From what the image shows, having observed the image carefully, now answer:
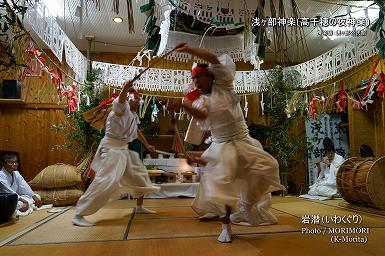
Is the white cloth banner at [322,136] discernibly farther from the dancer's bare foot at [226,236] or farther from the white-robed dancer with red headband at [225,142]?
the dancer's bare foot at [226,236]

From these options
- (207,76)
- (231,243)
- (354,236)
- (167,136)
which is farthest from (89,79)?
(354,236)

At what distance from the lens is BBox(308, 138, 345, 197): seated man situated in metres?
5.46

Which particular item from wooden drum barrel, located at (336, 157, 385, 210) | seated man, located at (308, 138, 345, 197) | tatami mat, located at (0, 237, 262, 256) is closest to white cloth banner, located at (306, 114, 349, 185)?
seated man, located at (308, 138, 345, 197)

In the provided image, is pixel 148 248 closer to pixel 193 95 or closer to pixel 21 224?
pixel 193 95

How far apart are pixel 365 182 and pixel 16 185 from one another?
14.3 feet

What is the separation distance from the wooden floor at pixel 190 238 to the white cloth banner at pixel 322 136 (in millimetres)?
3485

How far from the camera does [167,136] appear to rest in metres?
7.18

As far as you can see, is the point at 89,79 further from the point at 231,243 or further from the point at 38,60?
the point at 231,243

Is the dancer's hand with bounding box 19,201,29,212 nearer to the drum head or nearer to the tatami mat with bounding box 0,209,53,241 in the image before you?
the tatami mat with bounding box 0,209,53,241

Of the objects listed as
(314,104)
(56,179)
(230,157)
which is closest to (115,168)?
(230,157)

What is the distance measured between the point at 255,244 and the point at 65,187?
381 cm

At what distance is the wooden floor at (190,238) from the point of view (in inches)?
79.3

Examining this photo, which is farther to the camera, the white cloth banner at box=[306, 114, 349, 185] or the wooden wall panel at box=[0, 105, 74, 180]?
the wooden wall panel at box=[0, 105, 74, 180]

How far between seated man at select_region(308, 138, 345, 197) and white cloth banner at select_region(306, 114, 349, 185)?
1.89 feet
